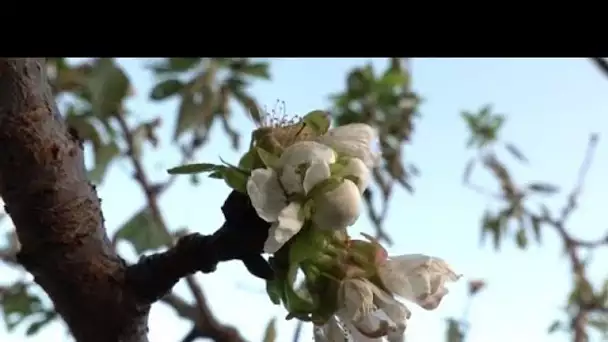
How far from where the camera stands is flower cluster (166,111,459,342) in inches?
15.6

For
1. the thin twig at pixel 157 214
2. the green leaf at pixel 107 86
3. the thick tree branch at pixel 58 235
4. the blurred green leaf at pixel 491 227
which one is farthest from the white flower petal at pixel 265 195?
the blurred green leaf at pixel 491 227

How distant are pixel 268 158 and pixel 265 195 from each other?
0.03 metres

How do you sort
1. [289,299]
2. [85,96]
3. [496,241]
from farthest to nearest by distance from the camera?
[496,241] < [85,96] < [289,299]

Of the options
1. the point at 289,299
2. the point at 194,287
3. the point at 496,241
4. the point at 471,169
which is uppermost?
the point at 471,169

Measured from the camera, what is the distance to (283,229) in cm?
39

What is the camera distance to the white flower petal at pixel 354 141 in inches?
16.7

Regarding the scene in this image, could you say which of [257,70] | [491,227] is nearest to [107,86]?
[257,70]

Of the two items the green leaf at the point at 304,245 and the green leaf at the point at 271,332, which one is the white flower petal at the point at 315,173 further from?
the green leaf at the point at 271,332

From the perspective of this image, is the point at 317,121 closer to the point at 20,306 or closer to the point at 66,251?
the point at 66,251
